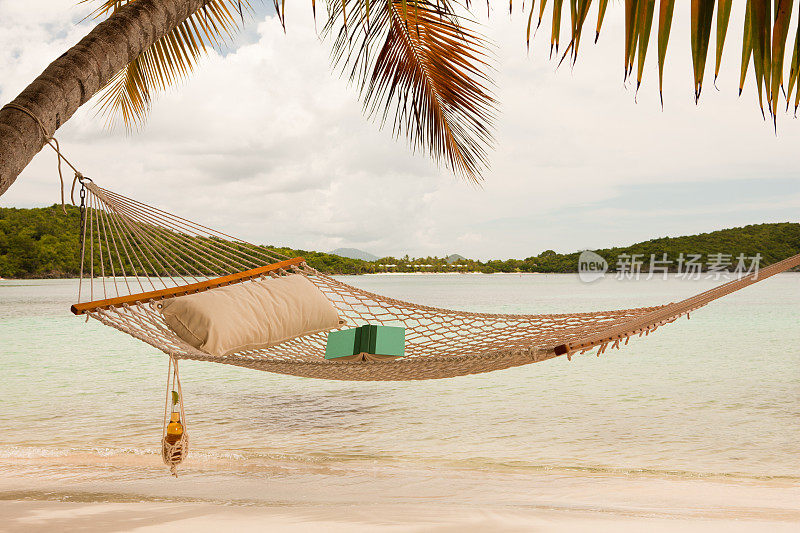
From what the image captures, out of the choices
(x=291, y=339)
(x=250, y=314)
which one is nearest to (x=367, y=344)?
(x=291, y=339)

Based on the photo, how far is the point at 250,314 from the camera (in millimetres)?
2230

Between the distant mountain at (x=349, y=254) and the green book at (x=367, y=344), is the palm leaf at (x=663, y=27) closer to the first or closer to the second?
the green book at (x=367, y=344)

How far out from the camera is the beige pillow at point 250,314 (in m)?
2.10

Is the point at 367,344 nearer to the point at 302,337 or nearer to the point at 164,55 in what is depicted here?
the point at 302,337

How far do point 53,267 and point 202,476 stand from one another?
48.1ft

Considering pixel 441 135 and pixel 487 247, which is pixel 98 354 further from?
pixel 487 247

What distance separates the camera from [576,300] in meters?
14.1

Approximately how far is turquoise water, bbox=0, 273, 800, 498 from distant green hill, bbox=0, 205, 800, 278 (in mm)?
6791

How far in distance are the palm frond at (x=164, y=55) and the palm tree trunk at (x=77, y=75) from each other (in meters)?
0.75

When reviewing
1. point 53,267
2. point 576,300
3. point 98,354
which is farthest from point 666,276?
point 98,354

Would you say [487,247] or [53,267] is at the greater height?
[487,247]

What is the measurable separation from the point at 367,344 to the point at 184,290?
0.68m

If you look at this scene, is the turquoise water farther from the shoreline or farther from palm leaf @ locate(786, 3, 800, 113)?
palm leaf @ locate(786, 3, 800, 113)

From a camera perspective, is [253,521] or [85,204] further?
[85,204]
